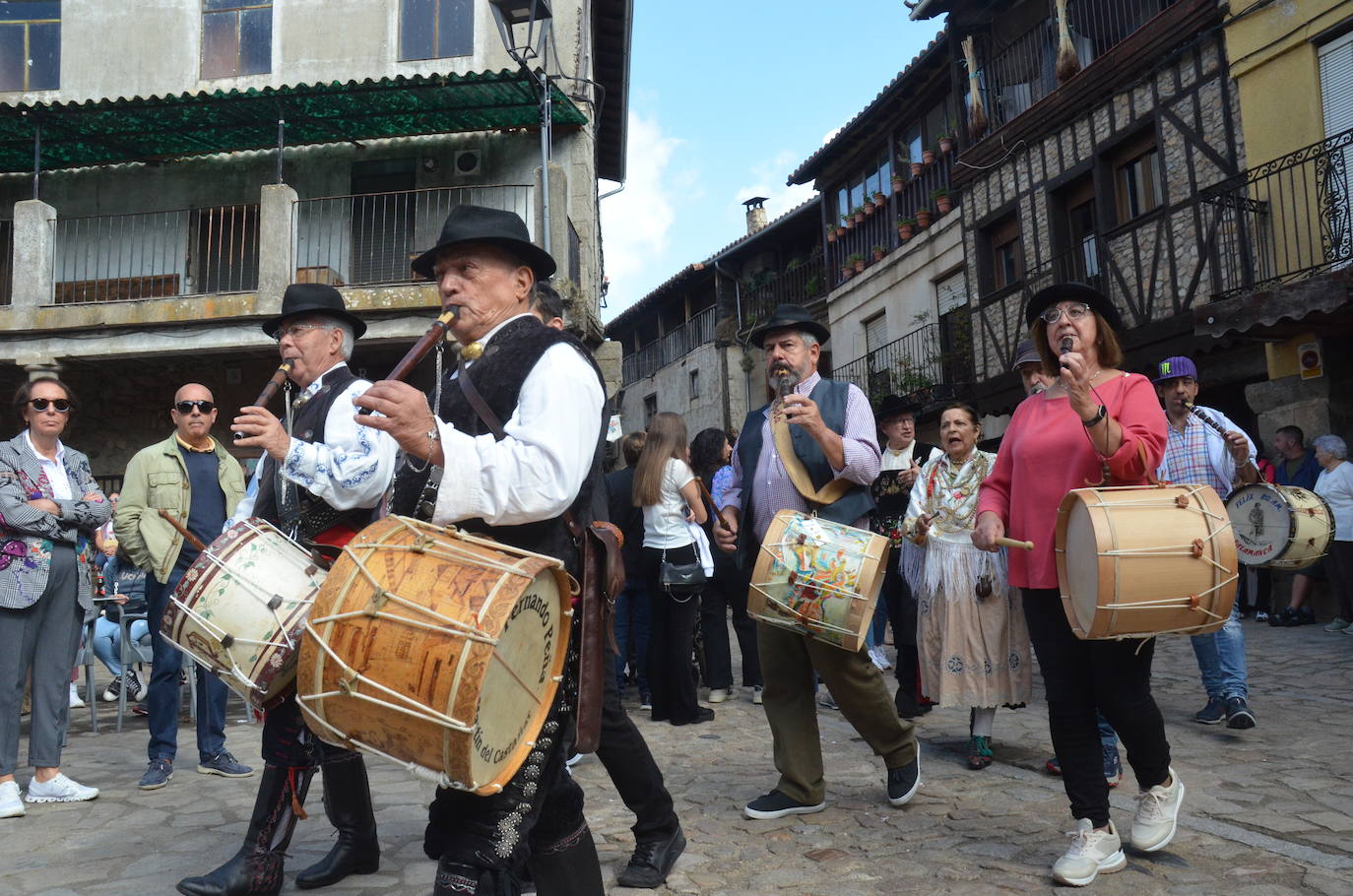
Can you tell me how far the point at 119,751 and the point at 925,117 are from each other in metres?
18.7

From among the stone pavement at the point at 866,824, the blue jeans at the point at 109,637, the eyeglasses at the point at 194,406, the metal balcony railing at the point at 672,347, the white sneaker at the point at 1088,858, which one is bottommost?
the stone pavement at the point at 866,824

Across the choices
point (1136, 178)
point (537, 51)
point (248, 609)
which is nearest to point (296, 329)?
point (248, 609)

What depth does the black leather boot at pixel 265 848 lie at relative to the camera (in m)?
3.39

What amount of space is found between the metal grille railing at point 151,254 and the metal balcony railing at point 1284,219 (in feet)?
43.8

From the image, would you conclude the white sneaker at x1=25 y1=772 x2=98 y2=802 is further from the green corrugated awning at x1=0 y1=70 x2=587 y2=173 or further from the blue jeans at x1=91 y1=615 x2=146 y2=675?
the green corrugated awning at x1=0 y1=70 x2=587 y2=173

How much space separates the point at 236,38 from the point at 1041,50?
12524 mm

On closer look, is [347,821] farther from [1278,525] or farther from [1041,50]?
[1041,50]

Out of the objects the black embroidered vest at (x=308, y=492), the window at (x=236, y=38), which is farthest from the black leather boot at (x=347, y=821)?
the window at (x=236, y=38)

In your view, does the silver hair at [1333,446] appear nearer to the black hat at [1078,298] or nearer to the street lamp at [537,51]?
the black hat at [1078,298]

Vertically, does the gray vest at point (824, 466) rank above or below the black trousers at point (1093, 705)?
above

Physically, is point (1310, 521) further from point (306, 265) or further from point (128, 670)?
point (306, 265)

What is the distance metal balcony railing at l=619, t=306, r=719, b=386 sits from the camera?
31625 millimetres

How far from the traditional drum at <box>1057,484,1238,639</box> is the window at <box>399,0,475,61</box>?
578 inches

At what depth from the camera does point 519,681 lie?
2.26 meters
